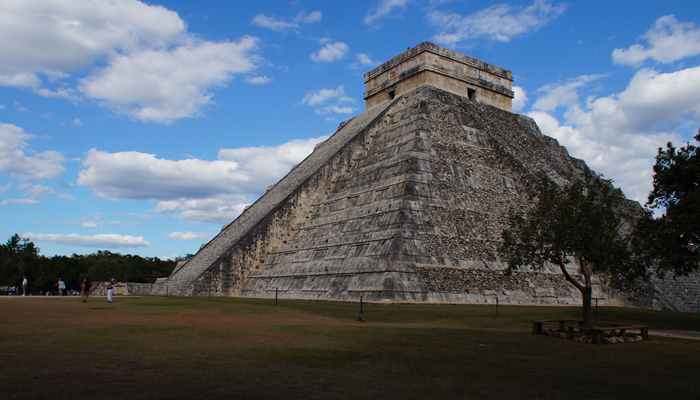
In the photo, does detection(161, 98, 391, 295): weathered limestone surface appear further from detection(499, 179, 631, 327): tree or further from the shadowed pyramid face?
detection(499, 179, 631, 327): tree

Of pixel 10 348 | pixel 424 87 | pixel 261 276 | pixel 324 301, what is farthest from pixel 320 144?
pixel 10 348

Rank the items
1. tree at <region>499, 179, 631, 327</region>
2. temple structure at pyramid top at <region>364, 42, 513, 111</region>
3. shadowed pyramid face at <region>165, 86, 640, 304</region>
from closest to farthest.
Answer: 1. tree at <region>499, 179, 631, 327</region>
2. shadowed pyramid face at <region>165, 86, 640, 304</region>
3. temple structure at pyramid top at <region>364, 42, 513, 111</region>

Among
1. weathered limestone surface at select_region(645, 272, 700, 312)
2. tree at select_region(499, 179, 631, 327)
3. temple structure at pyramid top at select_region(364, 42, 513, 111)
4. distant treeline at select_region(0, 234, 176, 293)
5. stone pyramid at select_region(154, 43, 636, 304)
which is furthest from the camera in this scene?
distant treeline at select_region(0, 234, 176, 293)

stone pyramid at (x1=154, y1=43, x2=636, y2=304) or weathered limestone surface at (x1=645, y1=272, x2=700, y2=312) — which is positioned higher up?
stone pyramid at (x1=154, y1=43, x2=636, y2=304)

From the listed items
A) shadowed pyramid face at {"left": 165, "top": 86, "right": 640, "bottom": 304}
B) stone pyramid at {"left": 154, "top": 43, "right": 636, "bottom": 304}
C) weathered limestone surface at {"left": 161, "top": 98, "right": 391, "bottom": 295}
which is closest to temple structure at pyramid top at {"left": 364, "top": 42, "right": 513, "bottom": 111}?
stone pyramid at {"left": 154, "top": 43, "right": 636, "bottom": 304}

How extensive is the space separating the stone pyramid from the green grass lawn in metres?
5.06

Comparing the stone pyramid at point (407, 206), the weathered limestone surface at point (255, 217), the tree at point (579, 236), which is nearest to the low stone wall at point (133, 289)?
the weathered limestone surface at point (255, 217)

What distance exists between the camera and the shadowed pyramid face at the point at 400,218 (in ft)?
76.9

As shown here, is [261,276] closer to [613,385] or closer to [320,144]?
[320,144]

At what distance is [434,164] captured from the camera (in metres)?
27.7

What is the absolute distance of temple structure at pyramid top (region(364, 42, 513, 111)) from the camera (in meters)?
35.0

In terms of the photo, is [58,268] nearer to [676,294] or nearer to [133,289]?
[133,289]

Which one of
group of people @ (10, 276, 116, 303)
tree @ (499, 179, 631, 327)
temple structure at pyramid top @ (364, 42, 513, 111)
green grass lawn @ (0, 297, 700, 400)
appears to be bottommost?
green grass lawn @ (0, 297, 700, 400)

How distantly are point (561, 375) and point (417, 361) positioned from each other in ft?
7.69
